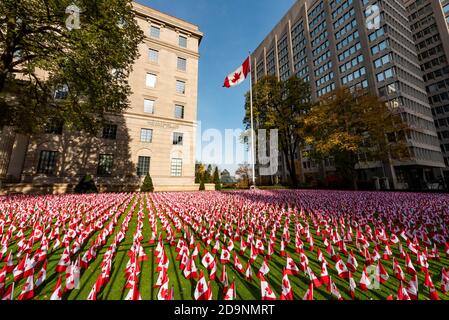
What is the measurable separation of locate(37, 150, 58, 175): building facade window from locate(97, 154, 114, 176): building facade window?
4269 millimetres

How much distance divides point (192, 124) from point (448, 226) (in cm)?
2742

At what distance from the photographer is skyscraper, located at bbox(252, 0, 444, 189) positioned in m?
39.0

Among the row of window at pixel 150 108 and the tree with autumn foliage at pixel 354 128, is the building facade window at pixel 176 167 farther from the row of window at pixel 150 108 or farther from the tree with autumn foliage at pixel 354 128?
the tree with autumn foliage at pixel 354 128

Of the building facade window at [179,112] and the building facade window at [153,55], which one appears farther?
the building facade window at [179,112]

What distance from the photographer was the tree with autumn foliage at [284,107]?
28.7m

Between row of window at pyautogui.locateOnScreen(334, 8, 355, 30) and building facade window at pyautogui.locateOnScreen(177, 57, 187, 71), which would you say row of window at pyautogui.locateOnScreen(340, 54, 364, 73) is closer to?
row of window at pyautogui.locateOnScreen(334, 8, 355, 30)

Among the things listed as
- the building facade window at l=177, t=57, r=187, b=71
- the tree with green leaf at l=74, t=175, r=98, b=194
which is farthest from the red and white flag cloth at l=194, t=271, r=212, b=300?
the building facade window at l=177, t=57, r=187, b=71

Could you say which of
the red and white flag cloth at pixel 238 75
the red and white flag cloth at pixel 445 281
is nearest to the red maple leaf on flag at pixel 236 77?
the red and white flag cloth at pixel 238 75

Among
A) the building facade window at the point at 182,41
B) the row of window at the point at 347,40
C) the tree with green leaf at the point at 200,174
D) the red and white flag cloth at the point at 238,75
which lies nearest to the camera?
the red and white flag cloth at the point at 238,75

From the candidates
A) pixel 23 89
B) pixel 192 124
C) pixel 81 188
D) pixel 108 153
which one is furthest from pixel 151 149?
pixel 23 89

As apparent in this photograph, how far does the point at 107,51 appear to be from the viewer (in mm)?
11492

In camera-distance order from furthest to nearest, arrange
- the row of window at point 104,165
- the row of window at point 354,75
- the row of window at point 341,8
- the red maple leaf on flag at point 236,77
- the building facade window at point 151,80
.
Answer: the row of window at point 341,8
the row of window at point 354,75
the building facade window at point 151,80
the red maple leaf on flag at point 236,77
the row of window at point 104,165

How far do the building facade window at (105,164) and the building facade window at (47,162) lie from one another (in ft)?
14.0

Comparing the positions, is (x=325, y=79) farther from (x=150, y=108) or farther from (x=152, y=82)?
(x=150, y=108)
